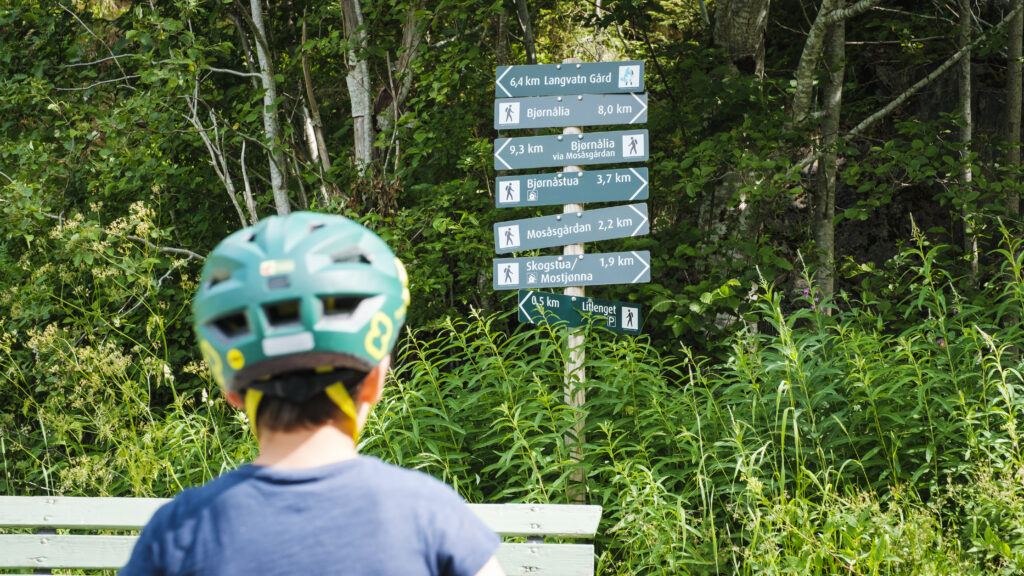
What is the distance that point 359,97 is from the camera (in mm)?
6746

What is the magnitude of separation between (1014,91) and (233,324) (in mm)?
7560

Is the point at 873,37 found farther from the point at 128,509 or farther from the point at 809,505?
the point at 128,509

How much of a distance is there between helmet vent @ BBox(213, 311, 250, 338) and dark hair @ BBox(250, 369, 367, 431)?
3.6 inches

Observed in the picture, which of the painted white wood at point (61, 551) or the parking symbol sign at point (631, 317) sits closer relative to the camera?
the painted white wood at point (61, 551)

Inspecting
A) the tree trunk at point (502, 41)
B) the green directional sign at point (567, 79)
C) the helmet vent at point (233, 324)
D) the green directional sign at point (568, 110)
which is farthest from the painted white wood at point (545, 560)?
the tree trunk at point (502, 41)

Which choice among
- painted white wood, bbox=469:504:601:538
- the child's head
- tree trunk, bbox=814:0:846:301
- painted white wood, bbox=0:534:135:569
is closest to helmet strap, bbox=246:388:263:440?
the child's head

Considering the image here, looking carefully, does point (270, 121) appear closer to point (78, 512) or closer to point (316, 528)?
point (78, 512)

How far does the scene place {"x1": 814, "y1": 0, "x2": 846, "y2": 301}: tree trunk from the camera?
676cm

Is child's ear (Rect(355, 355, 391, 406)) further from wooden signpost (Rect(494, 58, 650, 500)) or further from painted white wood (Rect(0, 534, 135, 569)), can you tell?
wooden signpost (Rect(494, 58, 650, 500))

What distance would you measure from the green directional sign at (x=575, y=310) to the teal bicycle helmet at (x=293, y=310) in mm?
2861

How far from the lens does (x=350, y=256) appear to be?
148cm

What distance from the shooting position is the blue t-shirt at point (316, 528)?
128cm

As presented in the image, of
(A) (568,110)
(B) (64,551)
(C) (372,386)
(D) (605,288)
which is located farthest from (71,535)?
(D) (605,288)

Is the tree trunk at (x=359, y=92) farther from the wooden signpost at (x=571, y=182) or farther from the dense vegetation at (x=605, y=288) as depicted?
the wooden signpost at (x=571, y=182)
